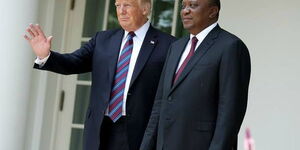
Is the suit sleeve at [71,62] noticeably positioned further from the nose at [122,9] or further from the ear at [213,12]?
the ear at [213,12]

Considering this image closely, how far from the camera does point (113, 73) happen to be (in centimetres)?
393

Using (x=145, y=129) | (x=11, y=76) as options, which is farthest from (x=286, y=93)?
(x=11, y=76)

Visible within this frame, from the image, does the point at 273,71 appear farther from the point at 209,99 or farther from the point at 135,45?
the point at 209,99

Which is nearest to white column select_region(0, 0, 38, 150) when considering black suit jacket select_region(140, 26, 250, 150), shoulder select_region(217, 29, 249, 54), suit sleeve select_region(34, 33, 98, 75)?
suit sleeve select_region(34, 33, 98, 75)

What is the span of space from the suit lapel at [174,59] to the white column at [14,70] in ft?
6.38

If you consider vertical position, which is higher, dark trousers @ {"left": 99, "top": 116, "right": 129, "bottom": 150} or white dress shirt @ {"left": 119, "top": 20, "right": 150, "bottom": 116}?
white dress shirt @ {"left": 119, "top": 20, "right": 150, "bottom": 116}

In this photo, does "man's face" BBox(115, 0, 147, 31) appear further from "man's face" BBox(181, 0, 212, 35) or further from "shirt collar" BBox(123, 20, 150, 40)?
"man's face" BBox(181, 0, 212, 35)

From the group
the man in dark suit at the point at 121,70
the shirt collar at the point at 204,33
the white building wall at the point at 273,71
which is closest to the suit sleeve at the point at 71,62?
the man in dark suit at the point at 121,70

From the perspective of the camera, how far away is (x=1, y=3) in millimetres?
5094

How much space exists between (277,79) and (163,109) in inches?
75.4

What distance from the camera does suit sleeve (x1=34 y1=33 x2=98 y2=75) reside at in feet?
12.7

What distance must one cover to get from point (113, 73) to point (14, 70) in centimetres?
153

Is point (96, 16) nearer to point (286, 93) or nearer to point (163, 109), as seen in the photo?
point (286, 93)

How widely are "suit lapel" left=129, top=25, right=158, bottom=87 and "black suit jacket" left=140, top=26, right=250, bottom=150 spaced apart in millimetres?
522
